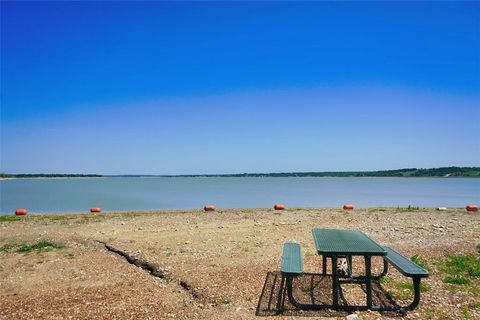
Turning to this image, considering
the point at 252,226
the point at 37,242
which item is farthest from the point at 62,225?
the point at 252,226

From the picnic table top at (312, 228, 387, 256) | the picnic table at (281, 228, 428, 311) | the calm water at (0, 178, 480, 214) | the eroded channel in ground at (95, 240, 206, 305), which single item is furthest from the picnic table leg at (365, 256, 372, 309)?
the calm water at (0, 178, 480, 214)

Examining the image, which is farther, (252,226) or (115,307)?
(252,226)

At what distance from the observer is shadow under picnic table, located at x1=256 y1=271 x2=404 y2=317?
6.39 metres

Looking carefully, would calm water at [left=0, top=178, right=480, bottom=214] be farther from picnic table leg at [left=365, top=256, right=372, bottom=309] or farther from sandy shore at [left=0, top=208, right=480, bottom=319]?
picnic table leg at [left=365, top=256, right=372, bottom=309]

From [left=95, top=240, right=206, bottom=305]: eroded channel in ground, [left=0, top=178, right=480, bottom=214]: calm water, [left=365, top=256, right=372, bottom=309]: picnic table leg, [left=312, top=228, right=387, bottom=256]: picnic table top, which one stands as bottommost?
[left=0, top=178, right=480, bottom=214]: calm water

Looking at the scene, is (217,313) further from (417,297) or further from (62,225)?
(62,225)

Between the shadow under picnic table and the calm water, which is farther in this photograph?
the calm water

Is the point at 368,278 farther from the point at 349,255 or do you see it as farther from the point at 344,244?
the point at 344,244

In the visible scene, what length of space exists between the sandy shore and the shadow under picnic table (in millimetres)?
57

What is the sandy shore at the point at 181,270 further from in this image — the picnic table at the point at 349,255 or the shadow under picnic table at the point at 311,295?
the picnic table at the point at 349,255

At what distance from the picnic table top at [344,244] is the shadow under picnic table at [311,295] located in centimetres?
104

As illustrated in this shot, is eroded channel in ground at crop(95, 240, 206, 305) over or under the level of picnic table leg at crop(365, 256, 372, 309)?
under

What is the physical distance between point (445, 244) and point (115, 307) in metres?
Result: 10.1

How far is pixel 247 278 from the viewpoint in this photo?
8219 millimetres
